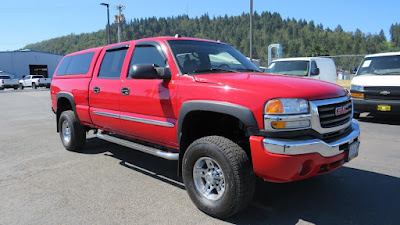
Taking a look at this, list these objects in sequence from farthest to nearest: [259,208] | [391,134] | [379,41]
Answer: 1. [379,41]
2. [391,134]
3. [259,208]

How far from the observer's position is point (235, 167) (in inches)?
112

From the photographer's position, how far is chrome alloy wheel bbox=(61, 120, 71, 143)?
5797 millimetres

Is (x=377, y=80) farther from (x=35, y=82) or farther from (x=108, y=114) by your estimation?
(x=35, y=82)

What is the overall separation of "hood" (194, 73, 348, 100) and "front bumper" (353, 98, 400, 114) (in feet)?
17.9

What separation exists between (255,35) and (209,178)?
14642 centimetres

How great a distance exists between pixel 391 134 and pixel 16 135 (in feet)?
29.3

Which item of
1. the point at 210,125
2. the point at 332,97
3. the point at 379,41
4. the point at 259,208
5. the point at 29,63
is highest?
the point at 379,41

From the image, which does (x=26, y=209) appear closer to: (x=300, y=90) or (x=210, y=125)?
(x=210, y=125)

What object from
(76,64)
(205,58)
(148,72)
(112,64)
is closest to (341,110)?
(205,58)

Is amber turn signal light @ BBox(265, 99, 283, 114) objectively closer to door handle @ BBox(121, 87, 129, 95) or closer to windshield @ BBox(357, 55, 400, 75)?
door handle @ BBox(121, 87, 129, 95)

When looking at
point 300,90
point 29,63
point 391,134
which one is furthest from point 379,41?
point 300,90

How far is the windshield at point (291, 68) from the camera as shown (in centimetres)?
1059

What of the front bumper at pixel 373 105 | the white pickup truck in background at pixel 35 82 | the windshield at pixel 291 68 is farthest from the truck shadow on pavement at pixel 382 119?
the white pickup truck in background at pixel 35 82

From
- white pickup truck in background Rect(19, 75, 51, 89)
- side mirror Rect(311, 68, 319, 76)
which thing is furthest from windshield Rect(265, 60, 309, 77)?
white pickup truck in background Rect(19, 75, 51, 89)
